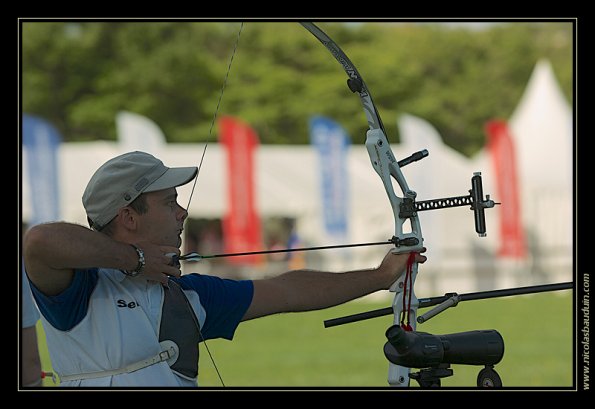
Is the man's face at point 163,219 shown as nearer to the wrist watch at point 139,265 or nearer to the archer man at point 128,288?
the archer man at point 128,288

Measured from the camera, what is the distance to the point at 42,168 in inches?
778

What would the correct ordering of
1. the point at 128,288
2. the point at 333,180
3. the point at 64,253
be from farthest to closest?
the point at 333,180, the point at 128,288, the point at 64,253

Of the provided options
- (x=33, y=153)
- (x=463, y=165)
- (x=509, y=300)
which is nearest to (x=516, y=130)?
(x=463, y=165)

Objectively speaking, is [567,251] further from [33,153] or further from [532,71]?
[532,71]

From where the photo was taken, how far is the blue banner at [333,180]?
79.0 feet

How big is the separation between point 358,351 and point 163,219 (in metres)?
12.4

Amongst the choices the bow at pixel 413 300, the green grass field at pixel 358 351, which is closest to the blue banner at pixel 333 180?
the green grass field at pixel 358 351

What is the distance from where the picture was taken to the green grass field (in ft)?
39.5

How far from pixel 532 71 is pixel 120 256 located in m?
50.6

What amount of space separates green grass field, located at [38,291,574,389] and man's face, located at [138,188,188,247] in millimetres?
4597

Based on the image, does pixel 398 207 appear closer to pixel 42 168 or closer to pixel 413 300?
pixel 413 300

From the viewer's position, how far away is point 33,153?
65.8 ft
